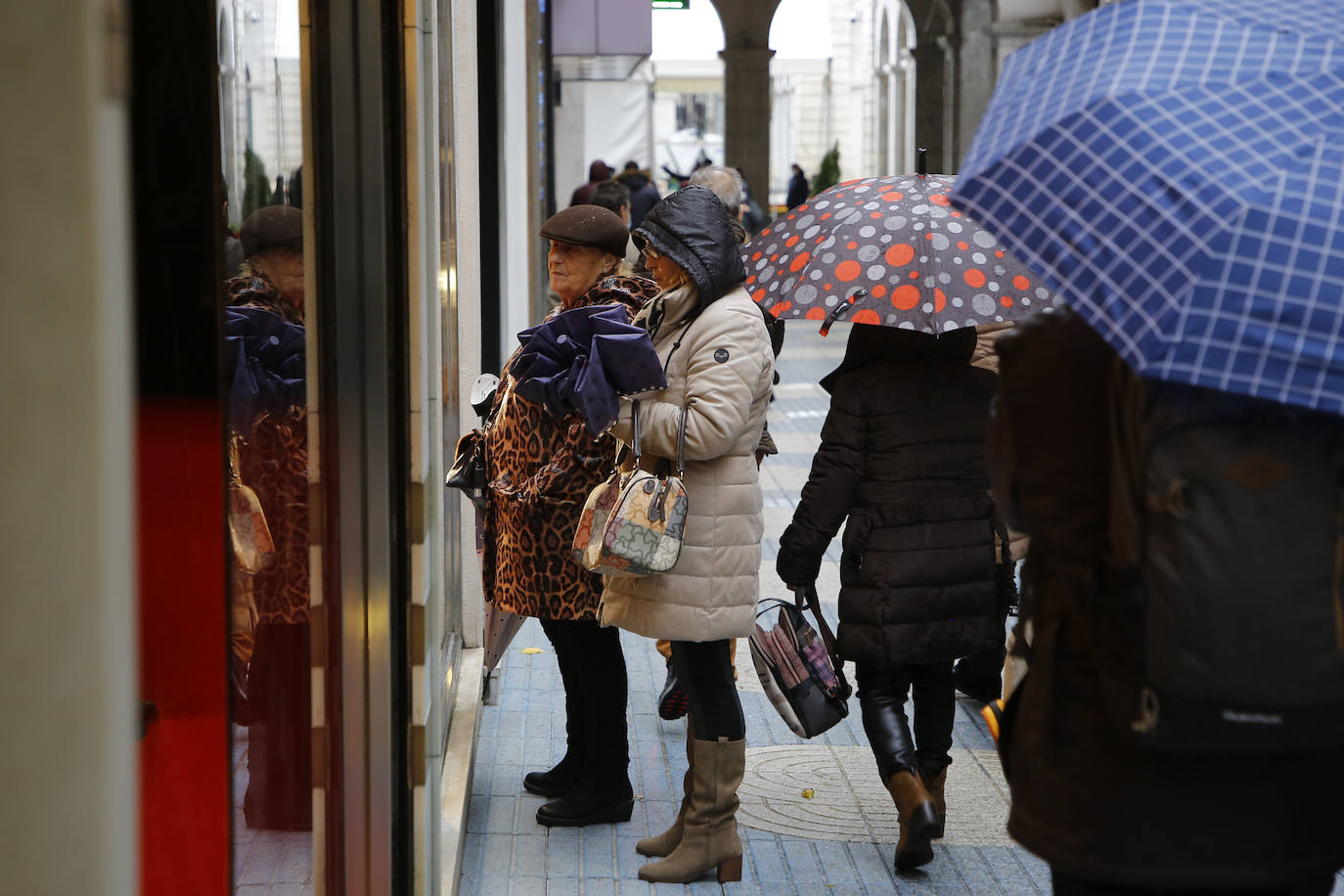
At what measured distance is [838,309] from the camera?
4.37m


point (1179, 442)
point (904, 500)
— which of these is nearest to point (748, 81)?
point (904, 500)

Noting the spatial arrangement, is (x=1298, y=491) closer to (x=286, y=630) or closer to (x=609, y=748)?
(x=286, y=630)

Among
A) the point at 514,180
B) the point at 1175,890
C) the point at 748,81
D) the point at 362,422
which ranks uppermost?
the point at 748,81

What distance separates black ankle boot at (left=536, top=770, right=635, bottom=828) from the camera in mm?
4852

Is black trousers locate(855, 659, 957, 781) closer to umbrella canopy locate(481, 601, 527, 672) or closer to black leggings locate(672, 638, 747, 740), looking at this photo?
black leggings locate(672, 638, 747, 740)

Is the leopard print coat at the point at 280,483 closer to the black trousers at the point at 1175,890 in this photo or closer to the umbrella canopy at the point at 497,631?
the black trousers at the point at 1175,890

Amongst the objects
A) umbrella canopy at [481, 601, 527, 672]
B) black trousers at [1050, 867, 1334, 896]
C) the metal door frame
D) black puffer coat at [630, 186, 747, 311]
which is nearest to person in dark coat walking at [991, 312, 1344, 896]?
black trousers at [1050, 867, 1334, 896]

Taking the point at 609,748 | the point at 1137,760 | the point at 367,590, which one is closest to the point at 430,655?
the point at 367,590

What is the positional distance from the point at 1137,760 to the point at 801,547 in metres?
2.31

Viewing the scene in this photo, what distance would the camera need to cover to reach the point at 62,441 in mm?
838

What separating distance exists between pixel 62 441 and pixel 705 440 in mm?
3272

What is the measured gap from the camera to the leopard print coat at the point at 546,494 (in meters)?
4.64

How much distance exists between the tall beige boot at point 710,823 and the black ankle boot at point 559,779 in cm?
68

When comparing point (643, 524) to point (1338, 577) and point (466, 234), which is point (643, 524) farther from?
point (1338, 577)
